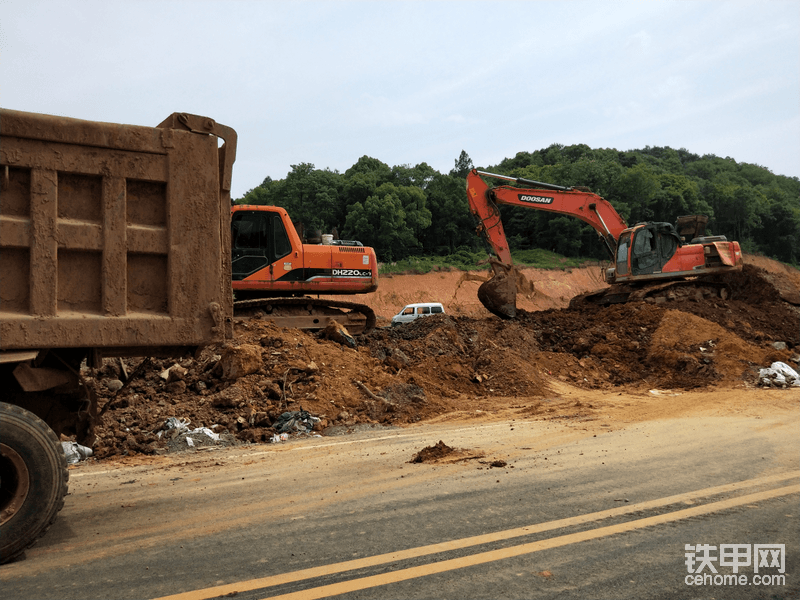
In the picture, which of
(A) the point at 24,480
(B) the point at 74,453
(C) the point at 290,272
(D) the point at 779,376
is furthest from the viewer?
(C) the point at 290,272

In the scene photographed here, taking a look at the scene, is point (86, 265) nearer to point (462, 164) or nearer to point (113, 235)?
point (113, 235)

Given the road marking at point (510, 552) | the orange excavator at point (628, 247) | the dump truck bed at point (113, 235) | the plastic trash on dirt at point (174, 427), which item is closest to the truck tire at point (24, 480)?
the dump truck bed at point (113, 235)

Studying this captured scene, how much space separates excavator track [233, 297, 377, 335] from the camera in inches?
562

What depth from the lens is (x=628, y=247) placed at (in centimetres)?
1944

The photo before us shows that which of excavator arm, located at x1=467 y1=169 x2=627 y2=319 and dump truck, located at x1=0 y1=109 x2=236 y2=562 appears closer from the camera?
dump truck, located at x1=0 y1=109 x2=236 y2=562

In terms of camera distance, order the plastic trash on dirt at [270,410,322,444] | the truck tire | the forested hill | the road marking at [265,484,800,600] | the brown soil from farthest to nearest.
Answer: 1. the forested hill
2. the brown soil
3. the plastic trash on dirt at [270,410,322,444]
4. the truck tire
5. the road marking at [265,484,800,600]

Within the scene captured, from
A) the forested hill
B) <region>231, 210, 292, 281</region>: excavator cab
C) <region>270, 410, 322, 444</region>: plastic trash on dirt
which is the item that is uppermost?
the forested hill

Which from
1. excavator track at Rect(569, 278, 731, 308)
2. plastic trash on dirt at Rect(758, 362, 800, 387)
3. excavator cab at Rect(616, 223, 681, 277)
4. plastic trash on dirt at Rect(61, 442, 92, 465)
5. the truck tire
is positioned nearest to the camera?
the truck tire

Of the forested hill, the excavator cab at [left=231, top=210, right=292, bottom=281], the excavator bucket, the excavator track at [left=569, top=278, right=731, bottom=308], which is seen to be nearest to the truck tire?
the excavator cab at [left=231, top=210, right=292, bottom=281]

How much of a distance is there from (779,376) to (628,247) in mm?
7307

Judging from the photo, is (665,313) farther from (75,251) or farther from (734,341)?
(75,251)

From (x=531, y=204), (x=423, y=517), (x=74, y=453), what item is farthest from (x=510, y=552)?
(x=531, y=204)

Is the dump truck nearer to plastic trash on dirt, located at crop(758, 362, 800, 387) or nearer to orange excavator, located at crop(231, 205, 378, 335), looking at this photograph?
orange excavator, located at crop(231, 205, 378, 335)

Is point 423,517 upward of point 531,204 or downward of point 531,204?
downward
